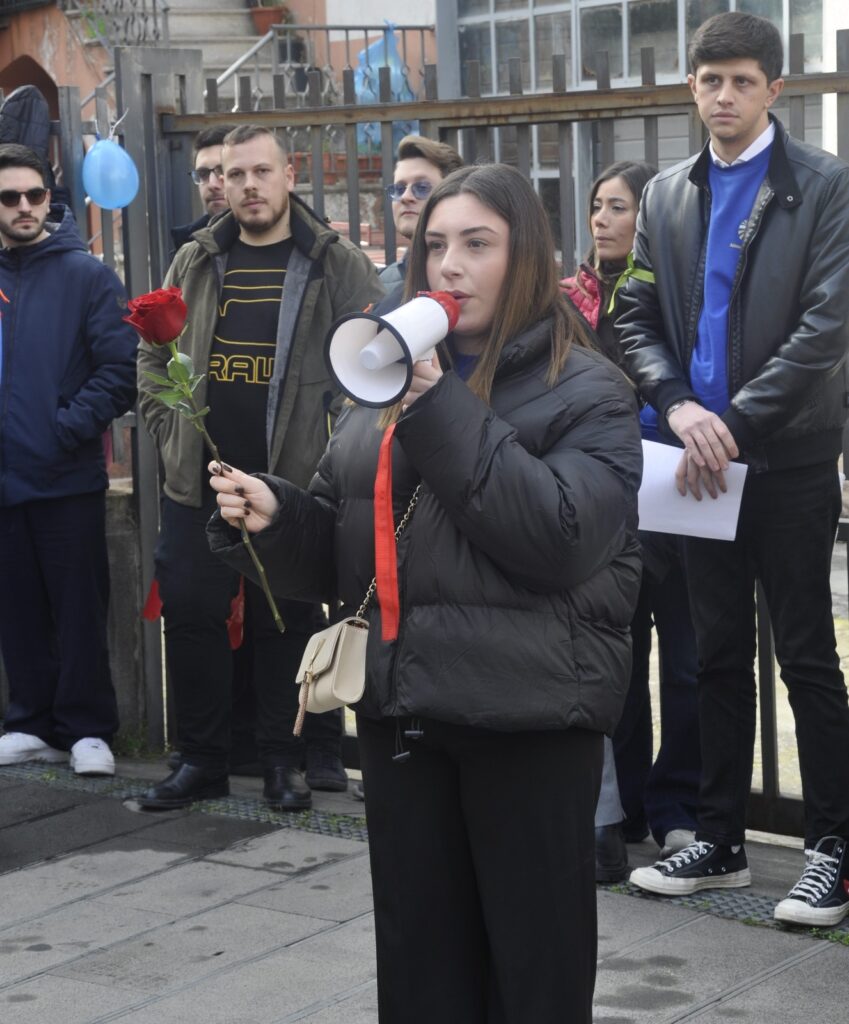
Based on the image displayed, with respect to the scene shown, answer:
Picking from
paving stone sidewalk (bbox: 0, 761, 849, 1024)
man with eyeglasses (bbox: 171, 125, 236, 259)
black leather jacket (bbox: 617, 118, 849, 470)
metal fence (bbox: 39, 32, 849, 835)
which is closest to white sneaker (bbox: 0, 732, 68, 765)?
metal fence (bbox: 39, 32, 849, 835)

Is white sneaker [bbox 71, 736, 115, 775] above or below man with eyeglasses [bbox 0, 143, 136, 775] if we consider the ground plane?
below

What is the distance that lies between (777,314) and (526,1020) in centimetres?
209

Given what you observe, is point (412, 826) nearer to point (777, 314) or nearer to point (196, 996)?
point (196, 996)

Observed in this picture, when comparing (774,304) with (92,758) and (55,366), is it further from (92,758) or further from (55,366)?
(92,758)

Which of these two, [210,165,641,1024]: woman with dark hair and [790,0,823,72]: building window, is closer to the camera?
[210,165,641,1024]: woman with dark hair

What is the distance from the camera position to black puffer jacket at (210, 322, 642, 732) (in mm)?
2721

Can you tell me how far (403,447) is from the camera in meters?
2.75

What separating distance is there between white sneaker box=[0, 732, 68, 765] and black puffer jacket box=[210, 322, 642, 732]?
3.55 m

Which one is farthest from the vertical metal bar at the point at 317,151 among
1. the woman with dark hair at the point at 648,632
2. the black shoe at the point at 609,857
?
the black shoe at the point at 609,857

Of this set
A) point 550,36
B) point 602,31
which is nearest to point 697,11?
point 602,31

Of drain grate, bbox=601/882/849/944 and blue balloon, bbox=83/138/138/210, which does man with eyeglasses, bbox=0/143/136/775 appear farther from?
drain grate, bbox=601/882/849/944

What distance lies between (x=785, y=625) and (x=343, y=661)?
5.98ft

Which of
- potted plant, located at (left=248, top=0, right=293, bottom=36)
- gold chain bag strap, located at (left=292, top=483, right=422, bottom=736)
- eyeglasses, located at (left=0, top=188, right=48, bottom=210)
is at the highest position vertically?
potted plant, located at (left=248, top=0, right=293, bottom=36)

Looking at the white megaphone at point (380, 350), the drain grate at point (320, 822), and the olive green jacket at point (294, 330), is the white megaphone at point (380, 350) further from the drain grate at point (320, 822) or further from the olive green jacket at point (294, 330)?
the olive green jacket at point (294, 330)
